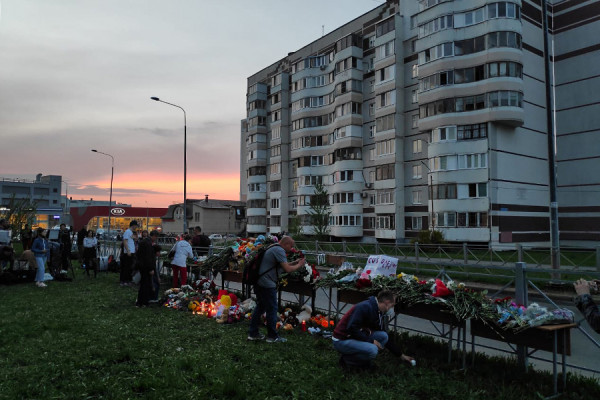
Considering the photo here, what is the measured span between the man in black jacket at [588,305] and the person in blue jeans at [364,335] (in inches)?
91.9

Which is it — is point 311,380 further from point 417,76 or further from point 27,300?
point 417,76

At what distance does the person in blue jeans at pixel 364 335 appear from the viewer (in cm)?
630

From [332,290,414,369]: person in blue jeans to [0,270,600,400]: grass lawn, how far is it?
22 cm

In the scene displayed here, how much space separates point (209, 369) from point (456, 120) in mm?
35514

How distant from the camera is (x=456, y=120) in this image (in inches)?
1468

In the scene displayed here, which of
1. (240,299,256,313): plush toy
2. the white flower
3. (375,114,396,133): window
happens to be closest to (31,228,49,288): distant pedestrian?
(240,299,256,313): plush toy

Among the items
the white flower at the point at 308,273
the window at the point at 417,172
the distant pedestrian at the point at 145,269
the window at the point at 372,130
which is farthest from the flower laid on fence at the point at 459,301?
the window at the point at 372,130

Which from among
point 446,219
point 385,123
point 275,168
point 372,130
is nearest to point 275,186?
point 275,168

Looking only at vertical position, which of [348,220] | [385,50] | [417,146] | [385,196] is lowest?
[348,220]

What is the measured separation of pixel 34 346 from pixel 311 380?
16.1 ft

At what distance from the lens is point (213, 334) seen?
8508 millimetres

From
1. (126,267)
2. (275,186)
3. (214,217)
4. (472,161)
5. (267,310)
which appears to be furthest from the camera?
(214,217)

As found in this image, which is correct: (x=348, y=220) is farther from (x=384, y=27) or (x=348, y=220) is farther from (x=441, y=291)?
(x=441, y=291)

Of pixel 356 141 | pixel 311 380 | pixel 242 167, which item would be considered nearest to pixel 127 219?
pixel 242 167
